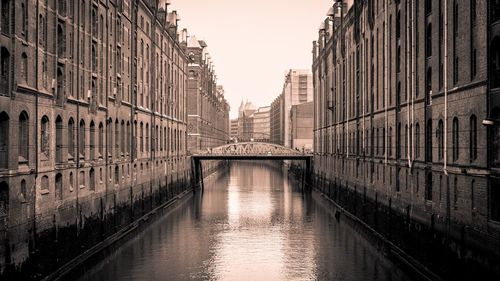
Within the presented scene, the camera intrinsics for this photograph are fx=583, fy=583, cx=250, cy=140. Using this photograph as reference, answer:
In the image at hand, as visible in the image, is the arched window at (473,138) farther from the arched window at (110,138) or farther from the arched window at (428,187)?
the arched window at (110,138)

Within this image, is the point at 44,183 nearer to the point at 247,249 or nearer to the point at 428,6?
the point at 247,249

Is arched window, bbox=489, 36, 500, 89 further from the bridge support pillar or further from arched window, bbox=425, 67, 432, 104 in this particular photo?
the bridge support pillar

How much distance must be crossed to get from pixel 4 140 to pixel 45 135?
4444 mm

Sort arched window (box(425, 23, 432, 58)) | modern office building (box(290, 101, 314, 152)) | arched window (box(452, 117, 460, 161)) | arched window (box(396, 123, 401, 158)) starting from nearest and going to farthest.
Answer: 1. arched window (box(452, 117, 460, 161))
2. arched window (box(425, 23, 432, 58))
3. arched window (box(396, 123, 401, 158))
4. modern office building (box(290, 101, 314, 152))

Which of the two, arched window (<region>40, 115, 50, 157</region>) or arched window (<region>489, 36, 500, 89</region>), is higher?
arched window (<region>489, 36, 500, 89</region>)

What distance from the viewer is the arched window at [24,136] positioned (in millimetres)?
22000

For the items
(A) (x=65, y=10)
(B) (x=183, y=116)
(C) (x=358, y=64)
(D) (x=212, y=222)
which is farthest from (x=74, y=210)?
(B) (x=183, y=116)

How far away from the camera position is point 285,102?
142625 millimetres

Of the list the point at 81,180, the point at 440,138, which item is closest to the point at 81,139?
the point at 81,180

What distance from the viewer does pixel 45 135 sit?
2475 centimetres

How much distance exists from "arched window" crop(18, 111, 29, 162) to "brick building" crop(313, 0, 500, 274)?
54.2 feet

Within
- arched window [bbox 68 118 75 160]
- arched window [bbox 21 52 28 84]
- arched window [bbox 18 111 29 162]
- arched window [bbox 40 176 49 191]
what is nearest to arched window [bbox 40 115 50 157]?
arched window [bbox 40 176 49 191]

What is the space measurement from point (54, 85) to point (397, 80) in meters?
20.7

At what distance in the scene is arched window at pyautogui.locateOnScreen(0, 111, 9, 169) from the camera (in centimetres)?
2003
